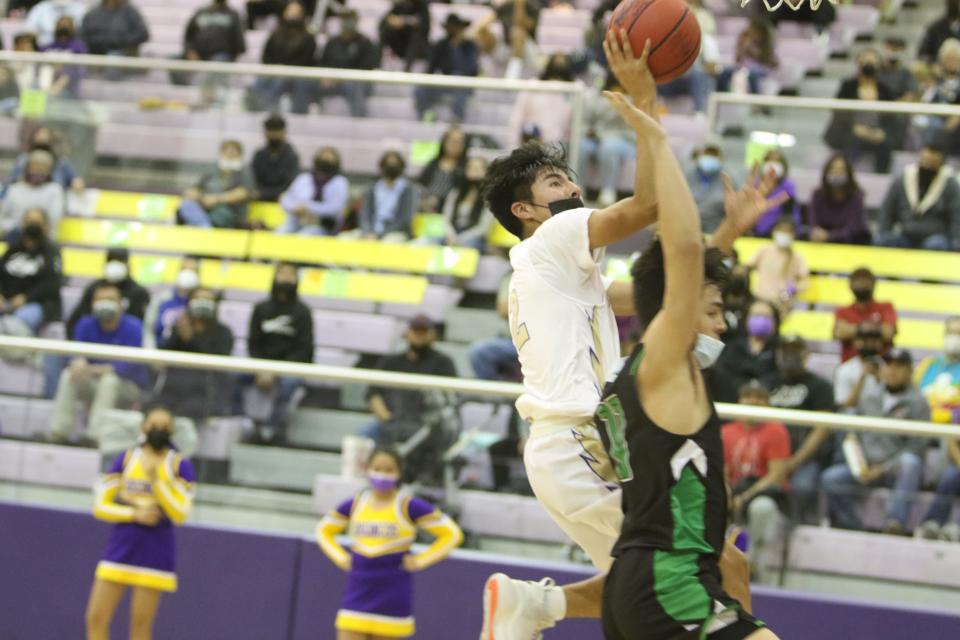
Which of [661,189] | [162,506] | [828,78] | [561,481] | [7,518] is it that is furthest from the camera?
[828,78]

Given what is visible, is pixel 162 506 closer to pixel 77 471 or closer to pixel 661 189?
pixel 77 471

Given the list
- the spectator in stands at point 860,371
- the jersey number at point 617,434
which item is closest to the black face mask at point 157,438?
the spectator in stands at point 860,371

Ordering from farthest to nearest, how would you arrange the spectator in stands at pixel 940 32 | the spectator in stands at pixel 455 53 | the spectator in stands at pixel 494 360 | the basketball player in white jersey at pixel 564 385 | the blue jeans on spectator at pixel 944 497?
the spectator in stands at pixel 455 53
the spectator in stands at pixel 940 32
the spectator in stands at pixel 494 360
the blue jeans on spectator at pixel 944 497
the basketball player in white jersey at pixel 564 385

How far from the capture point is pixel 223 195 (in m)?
11.7

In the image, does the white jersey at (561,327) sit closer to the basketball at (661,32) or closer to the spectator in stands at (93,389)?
the basketball at (661,32)

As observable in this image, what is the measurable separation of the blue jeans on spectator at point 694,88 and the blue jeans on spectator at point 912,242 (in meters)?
2.34

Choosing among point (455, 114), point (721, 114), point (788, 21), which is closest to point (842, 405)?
point (721, 114)

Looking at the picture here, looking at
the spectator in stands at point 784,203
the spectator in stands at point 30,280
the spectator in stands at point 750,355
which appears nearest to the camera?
the spectator in stands at point 750,355

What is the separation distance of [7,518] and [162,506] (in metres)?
1.26

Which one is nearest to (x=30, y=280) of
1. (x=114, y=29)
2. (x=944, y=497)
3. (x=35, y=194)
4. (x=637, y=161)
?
(x=35, y=194)

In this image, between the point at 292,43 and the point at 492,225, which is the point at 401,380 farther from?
the point at 292,43

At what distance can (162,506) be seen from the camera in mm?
8281

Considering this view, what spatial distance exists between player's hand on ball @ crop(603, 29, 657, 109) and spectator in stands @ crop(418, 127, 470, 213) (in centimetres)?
659

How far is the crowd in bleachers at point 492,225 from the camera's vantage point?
25.3 feet
